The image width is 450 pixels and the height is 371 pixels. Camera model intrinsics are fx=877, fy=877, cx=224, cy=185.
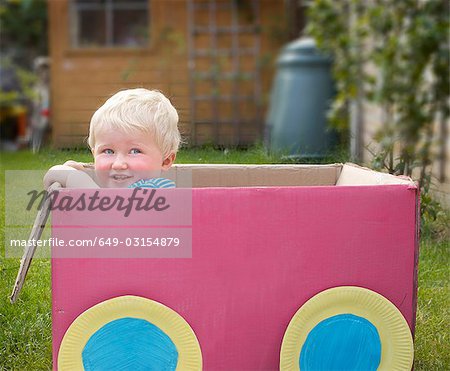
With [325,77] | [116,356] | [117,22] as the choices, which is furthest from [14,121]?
[116,356]

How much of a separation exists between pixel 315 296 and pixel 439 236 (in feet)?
3.45

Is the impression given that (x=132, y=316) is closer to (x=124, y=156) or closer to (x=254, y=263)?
(x=254, y=263)

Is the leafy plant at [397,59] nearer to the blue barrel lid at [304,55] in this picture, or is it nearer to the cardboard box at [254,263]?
the blue barrel lid at [304,55]

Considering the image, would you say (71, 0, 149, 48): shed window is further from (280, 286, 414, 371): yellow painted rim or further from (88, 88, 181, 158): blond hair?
(280, 286, 414, 371): yellow painted rim

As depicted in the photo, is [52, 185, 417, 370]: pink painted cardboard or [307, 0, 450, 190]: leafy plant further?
[307, 0, 450, 190]: leafy plant

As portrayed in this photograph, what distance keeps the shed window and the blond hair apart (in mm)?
5872

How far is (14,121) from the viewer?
788cm

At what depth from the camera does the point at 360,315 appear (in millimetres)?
1562

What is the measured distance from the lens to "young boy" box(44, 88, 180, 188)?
1.71 metres

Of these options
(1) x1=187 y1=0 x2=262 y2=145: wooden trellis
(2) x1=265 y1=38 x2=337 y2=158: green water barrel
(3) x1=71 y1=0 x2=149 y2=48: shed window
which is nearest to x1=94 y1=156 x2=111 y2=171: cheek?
(2) x1=265 y1=38 x2=337 y2=158: green water barrel

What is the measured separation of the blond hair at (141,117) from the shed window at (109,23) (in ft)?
19.3

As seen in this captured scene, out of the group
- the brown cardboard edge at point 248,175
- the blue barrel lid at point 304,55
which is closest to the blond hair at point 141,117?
the brown cardboard edge at point 248,175

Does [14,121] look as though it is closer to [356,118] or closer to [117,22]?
[117,22]

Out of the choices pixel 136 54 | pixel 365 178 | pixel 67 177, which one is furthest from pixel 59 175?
pixel 136 54
